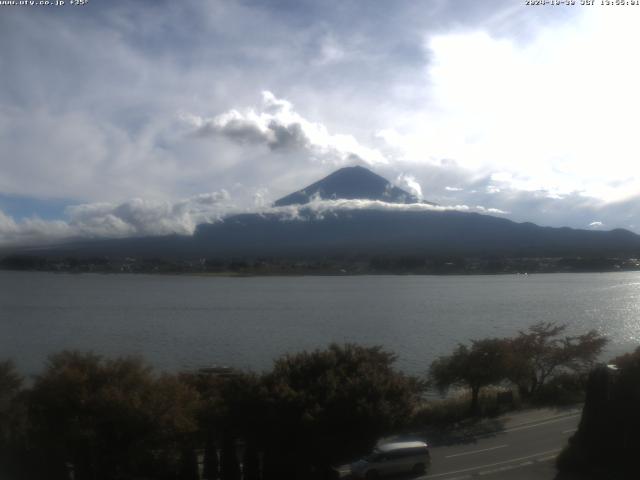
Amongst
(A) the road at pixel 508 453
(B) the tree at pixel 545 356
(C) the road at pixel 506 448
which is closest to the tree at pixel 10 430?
(C) the road at pixel 506 448

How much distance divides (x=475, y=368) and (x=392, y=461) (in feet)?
23.5

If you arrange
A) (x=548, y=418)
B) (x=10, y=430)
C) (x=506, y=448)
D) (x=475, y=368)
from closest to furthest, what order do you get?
(x=10, y=430) → (x=506, y=448) → (x=548, y=418) → (x=475, y=368)

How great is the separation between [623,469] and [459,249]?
11850 centimetres

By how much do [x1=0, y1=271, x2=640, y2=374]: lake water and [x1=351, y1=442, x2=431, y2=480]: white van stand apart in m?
12.5

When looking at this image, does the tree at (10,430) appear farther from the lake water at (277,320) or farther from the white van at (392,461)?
the lake water at (277,320)

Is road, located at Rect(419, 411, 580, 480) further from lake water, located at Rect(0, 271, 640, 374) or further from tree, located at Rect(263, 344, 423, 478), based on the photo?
lake water, located at Rect(0, 271, 640, 374)

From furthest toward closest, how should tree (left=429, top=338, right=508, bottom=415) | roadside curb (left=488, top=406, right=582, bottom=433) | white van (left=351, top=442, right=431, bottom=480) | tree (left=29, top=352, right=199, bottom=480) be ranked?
1. tree (left=429, top=338, right=508, bottom=415)
2. roadside curb (left=488, top=406, right=582, bottom=433)
3. white van (left=351, top=442, right=431, bottom=480)
4. tree (left=29, top=352, right=199, bottom=480)

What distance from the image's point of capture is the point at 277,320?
4062 centimetres

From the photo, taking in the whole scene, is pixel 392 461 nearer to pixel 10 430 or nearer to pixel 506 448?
pixel 506 448

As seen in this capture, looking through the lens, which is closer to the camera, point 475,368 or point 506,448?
point 506,448

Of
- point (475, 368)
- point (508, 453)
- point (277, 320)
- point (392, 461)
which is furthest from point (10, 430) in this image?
point (277, 320)

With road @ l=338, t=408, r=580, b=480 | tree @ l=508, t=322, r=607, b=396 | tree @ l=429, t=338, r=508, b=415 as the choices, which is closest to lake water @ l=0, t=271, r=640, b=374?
tree @ l=508, t=322, r=607, b=396

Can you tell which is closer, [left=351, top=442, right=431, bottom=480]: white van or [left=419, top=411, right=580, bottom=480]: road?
[left=351, top=442, right=431, bottom=480]: white van

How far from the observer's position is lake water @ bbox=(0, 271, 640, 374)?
28750 millimetres
